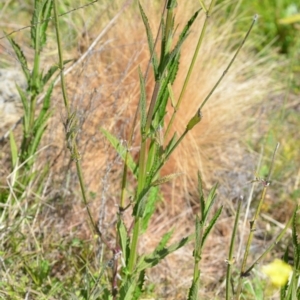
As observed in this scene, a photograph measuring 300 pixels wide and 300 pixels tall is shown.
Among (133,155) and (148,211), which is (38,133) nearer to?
(148,211)

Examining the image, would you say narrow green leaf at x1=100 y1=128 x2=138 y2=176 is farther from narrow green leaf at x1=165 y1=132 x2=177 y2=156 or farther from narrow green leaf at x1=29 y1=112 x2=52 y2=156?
narrow green leaf at x1=29 y1=112 x2=52 y2=156

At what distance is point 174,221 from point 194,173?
0.24 metres

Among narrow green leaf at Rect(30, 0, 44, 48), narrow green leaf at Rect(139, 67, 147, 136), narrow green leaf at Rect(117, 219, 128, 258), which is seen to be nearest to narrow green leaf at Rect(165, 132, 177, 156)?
narrow green leaf at Rect(139, 67, 147, 136)

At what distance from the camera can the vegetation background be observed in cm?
179

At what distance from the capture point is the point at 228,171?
254 centimetres

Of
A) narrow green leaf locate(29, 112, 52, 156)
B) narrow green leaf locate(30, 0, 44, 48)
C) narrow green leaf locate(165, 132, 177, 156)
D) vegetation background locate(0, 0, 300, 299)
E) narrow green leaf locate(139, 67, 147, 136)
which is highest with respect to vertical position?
narrow green leaf locate(30, 0, 44, 48)

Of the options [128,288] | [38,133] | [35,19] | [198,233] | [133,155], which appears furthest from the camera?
[133,155]

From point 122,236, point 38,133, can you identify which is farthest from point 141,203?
point 38,133

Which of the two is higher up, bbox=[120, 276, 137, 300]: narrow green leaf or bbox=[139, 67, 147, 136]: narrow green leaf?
bbox=[139, 67, 147, 136]: narrow green leaf

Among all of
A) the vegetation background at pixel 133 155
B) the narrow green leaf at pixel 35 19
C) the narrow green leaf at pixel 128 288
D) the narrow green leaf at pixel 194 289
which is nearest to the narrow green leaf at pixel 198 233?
the narrow green leaf at pixel 194 289

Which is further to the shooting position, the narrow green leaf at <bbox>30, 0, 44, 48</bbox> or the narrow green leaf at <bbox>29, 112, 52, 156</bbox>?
the narrow green leaf at <bbox>29, 112, 52, 156</bbox>

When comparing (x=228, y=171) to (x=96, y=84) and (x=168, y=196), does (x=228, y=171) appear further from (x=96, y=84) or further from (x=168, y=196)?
(x=96, y=84)

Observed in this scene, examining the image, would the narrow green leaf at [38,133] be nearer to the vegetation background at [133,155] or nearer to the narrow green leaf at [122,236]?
the vegetation background at [133,155]

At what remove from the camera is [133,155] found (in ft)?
7.73
